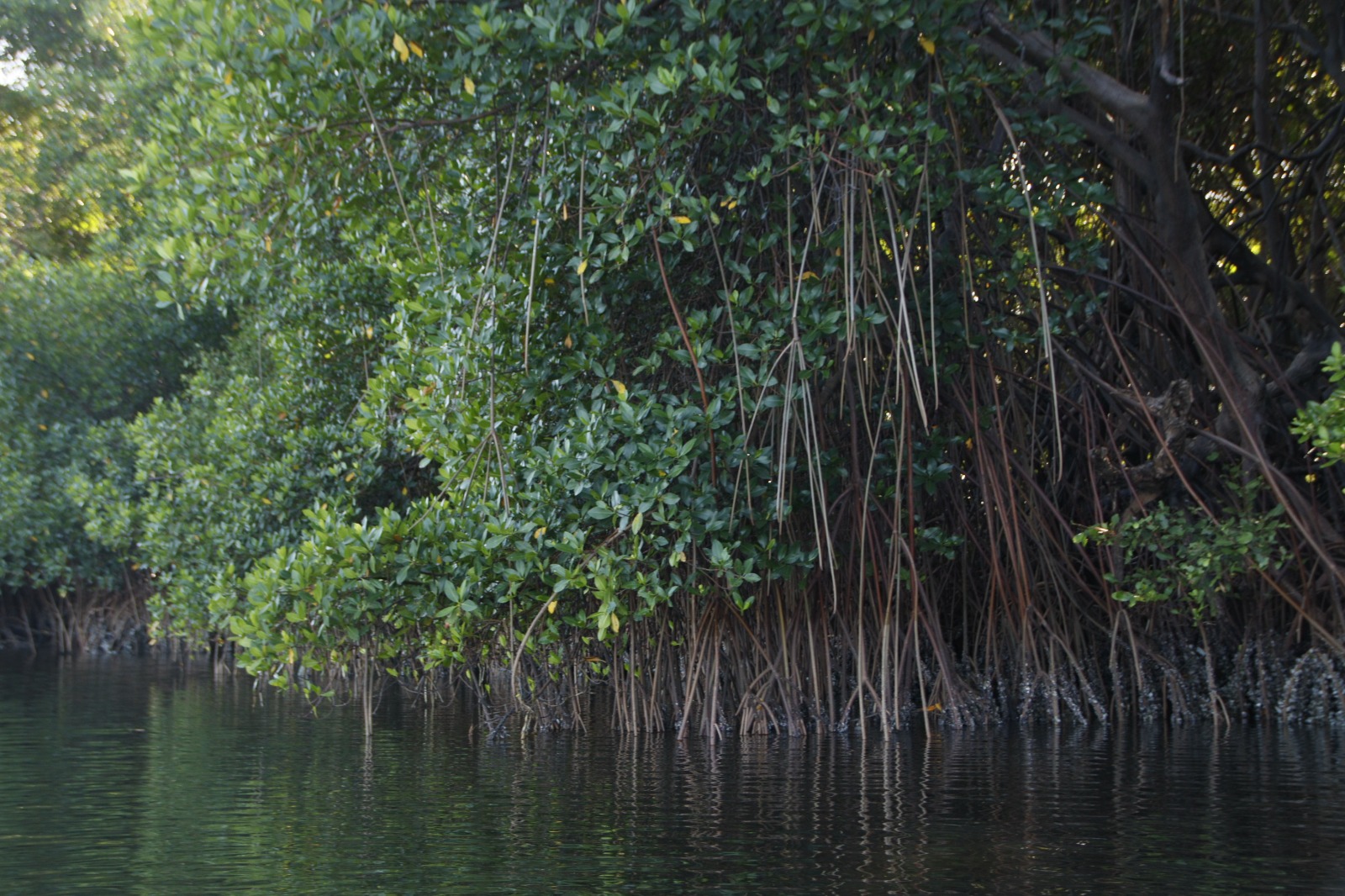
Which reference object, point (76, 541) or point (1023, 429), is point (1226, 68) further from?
point (76, 541)

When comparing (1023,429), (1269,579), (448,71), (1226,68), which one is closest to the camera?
(448,71)

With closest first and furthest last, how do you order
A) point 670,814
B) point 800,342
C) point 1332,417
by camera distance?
point 670,814
point 1332,417
point 800,342

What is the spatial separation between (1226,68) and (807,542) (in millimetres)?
3981

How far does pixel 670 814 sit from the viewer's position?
4195mm

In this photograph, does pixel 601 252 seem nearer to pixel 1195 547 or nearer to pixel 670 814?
pixel 670 814

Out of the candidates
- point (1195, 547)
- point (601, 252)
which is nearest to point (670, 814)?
point (601, 252)

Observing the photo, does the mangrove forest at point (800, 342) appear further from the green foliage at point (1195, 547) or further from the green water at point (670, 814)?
the green water at point (670, 814)

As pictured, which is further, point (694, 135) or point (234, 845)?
point (694, 135)

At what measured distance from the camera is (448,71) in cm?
511

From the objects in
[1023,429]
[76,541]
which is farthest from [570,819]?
[76,541]

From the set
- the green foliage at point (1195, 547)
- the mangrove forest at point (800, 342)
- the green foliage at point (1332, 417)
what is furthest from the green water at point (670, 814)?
the green foliage at point (1332, 417)

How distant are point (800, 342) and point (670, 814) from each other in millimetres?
1974

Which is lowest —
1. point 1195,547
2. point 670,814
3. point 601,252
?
point 670,814

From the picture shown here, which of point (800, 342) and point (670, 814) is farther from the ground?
point (800, 342)
